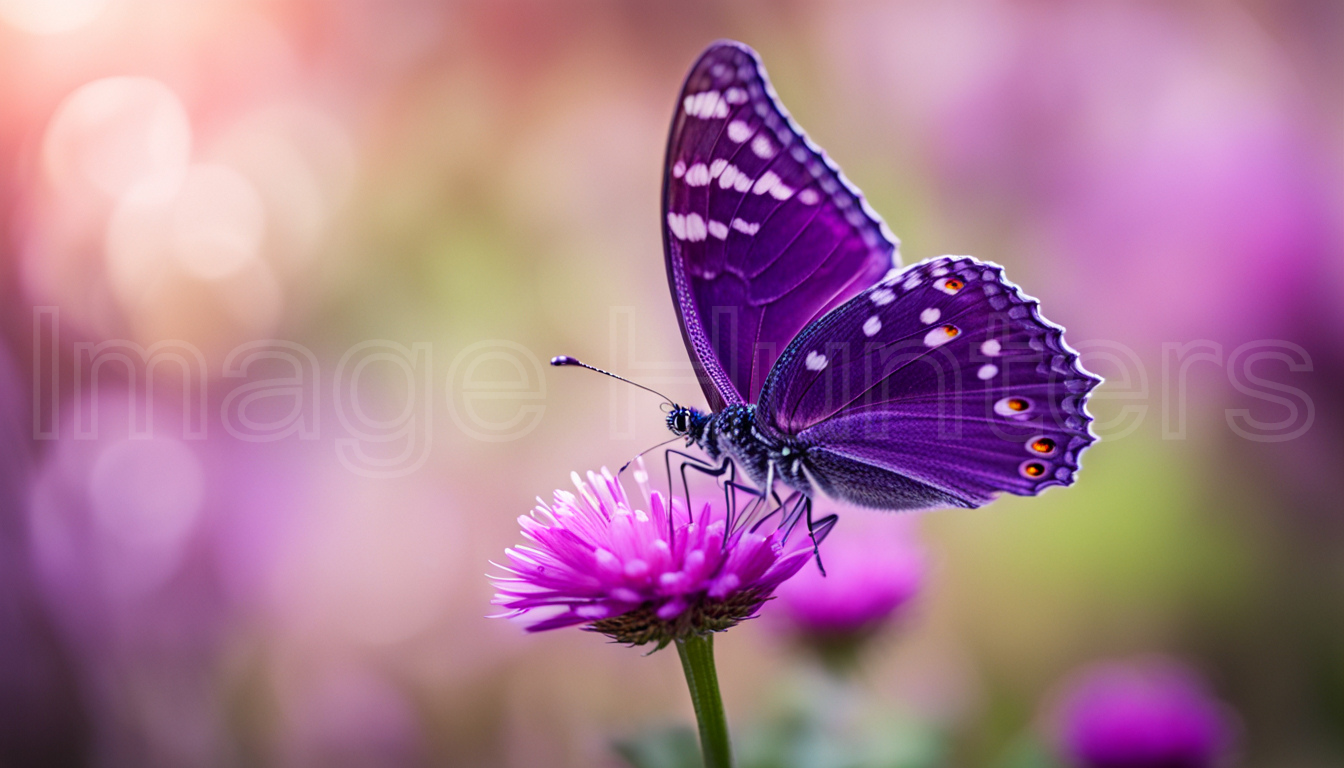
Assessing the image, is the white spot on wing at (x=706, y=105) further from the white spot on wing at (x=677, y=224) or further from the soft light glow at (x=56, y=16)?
the soft light glow at (x=56, y=16)

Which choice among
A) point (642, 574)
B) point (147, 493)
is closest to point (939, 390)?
point (642, 574)

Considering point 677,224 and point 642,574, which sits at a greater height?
point 677,224

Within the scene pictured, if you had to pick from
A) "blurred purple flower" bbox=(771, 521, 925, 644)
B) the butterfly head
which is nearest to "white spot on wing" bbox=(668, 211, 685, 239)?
the butterfly head

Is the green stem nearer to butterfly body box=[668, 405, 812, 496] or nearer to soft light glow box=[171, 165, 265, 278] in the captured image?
butterfly body box=[668, 405, 812, 496]

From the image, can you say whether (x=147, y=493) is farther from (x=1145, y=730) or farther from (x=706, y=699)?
(x=1145, y=730)

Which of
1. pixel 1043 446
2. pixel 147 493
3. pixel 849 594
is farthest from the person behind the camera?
pixel 147 493

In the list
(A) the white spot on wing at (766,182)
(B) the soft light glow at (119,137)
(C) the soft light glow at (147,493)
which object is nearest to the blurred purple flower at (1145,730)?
(A) the white spot on wing at (766,182)
